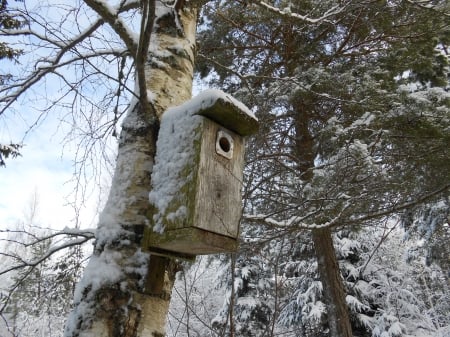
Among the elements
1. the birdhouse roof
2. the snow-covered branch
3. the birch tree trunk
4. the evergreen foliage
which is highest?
the evergreen foliage

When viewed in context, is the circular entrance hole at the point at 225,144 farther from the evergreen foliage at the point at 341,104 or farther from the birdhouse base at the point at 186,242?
the evergreen foliage at the point at 341,104

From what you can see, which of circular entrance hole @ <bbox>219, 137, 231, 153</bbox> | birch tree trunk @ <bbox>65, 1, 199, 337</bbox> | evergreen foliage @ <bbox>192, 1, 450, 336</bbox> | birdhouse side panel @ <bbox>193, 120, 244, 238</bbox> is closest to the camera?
birch tree trunk @ <bbox>65, 1, 199, 337</bbox>

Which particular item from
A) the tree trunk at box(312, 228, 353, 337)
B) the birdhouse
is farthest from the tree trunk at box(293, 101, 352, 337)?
the birdhouse

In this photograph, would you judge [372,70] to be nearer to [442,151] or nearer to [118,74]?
[442,151]

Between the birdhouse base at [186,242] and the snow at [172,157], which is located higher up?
the snow at [172,157]

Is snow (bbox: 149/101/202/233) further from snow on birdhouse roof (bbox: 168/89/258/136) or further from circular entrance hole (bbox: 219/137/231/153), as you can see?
circular entrance hole (bbox: 219/137/231/153)

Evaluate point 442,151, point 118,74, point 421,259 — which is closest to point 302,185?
point 442,151

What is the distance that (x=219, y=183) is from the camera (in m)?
1.48

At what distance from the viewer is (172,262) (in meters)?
1.50

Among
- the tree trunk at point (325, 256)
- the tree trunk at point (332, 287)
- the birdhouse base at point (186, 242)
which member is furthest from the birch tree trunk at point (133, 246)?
the tree trunk at point (332, 287)

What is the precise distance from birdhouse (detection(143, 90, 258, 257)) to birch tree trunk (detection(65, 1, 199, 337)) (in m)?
0.06

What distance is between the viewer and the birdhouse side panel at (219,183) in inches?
54.2

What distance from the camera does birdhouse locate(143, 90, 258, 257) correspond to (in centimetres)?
134

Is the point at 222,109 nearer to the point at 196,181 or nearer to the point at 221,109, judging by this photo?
the point at 221,109
